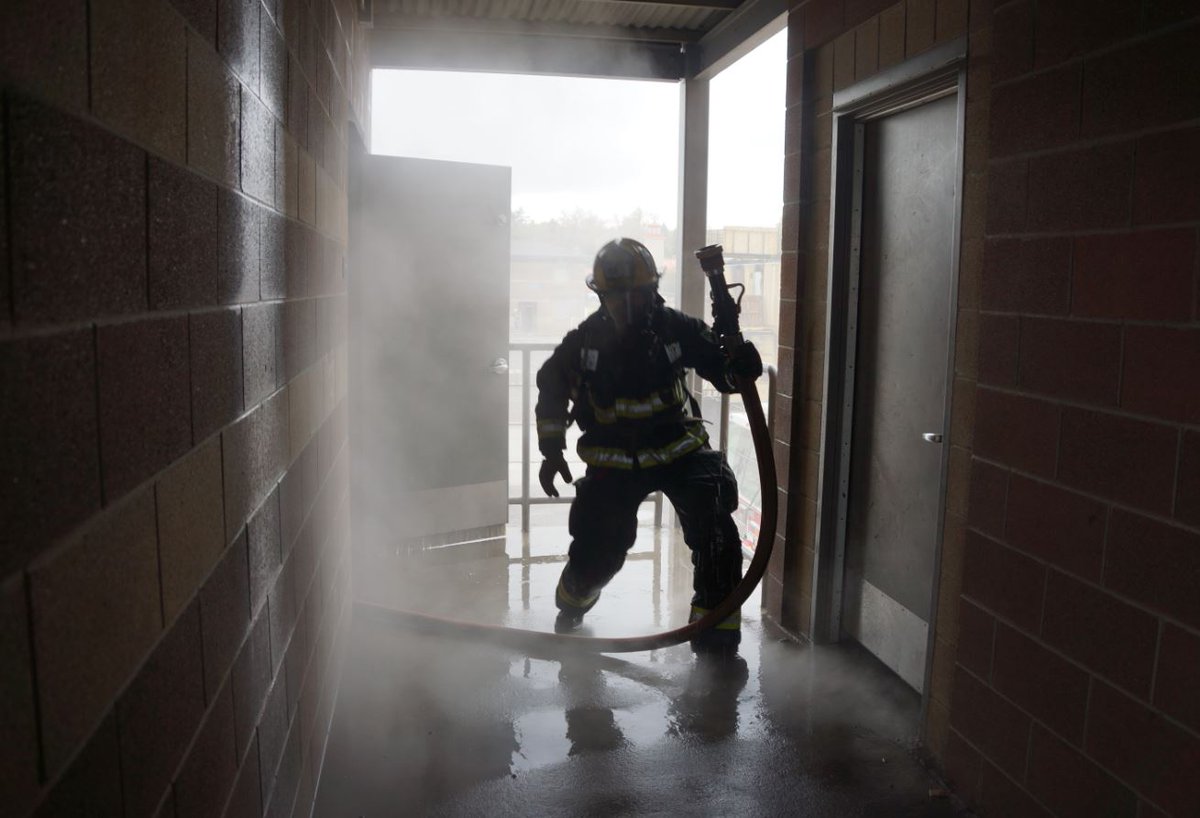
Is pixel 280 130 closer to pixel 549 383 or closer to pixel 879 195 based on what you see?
pixel 549 383

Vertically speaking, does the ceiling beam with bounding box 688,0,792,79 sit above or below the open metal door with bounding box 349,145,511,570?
above

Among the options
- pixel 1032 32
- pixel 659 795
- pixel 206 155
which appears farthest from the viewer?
pixel 659 795

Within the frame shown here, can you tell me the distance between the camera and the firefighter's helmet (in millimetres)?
3723

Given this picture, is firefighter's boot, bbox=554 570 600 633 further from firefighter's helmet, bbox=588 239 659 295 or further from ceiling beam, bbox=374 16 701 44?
ceiling beam, bbox=374 16 701 44

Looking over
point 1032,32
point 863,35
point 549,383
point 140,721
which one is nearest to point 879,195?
point 863,35

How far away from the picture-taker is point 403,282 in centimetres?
527

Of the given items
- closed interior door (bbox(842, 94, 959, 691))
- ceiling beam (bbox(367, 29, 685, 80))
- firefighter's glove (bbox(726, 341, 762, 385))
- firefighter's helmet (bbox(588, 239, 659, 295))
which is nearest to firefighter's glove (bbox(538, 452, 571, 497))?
firefighter's helmet (bbox(588, 239, 659, 295))

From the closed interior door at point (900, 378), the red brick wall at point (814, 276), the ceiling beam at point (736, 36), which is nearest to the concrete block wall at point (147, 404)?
the red brick wall at point (814, 276)

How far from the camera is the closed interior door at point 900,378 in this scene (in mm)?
3225

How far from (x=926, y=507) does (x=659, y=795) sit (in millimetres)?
1413

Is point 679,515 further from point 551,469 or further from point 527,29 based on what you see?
point 527,29

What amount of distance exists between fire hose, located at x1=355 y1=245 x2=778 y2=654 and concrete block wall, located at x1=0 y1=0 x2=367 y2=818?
1.73 m

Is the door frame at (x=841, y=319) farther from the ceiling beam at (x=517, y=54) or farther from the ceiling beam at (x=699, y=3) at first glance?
the ceiling beam at (x=517, y=54)

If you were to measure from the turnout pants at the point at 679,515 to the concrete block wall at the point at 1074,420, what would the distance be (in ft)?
3.32
